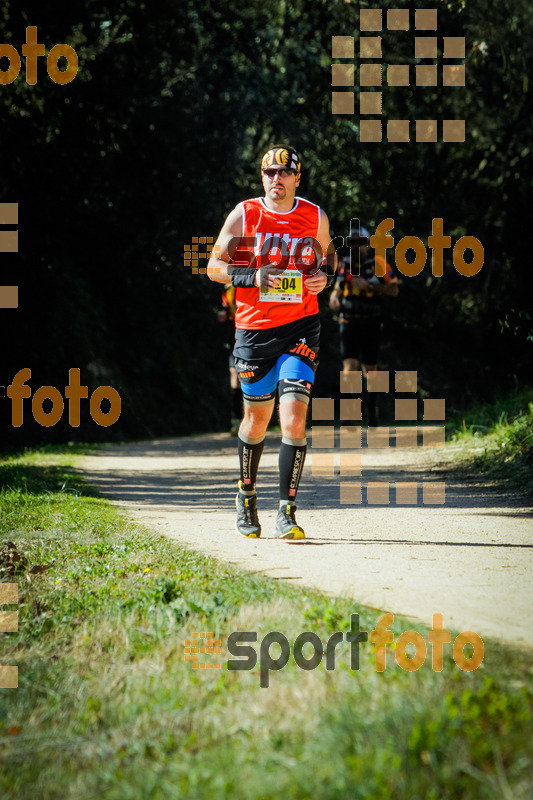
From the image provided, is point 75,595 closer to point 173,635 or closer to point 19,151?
point 173,635

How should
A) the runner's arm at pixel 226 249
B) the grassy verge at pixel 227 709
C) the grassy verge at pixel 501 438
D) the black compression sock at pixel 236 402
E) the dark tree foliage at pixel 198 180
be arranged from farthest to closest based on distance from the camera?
the black compression sock at pixel 236 402 < the dark tree foliage at pixel 198 180 < the grassy verge at pixel 501 438 < the runner's arm at pixel 226 249 < the grassy verge at pixel 227 709

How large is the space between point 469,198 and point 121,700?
61.0 ft

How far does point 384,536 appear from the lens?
5.68 metres

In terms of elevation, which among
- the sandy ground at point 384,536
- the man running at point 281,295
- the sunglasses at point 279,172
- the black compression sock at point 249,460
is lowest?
the sandy ground at point 384,536

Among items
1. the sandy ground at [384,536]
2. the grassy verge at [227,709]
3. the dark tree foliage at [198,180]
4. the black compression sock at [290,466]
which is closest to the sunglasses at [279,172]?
the black compression sock at [290,466]

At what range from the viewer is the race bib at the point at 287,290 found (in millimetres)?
5594

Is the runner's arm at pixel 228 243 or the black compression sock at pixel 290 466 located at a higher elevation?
the runner's arm at pixel 228 243

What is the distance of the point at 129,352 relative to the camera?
77.3 ft

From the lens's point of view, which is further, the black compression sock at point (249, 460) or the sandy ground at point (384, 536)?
the black compression sock at point (249, 460)

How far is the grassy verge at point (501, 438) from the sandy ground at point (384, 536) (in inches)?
12.0

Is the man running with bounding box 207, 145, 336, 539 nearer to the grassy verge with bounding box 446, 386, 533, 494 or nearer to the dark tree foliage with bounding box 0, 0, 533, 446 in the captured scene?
the grassy verge with bounding box 446, 386, 533, 494

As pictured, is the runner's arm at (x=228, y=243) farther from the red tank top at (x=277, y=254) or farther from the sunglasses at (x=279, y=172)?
the sunglasses at (x=279, y=172)

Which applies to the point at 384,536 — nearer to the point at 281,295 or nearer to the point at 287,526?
the point at 287,526

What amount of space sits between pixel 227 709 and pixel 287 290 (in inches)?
127
